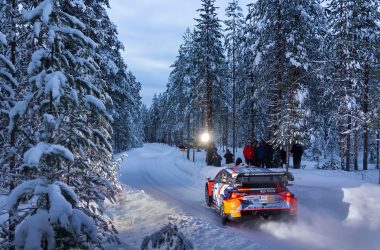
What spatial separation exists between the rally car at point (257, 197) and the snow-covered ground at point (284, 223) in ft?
1.46

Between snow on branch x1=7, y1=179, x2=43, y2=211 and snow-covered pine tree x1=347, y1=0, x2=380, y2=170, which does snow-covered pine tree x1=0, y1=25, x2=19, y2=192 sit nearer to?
snow on branch x1=7, y1=179, x2=43, y2=211

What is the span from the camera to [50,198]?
434 centimetres

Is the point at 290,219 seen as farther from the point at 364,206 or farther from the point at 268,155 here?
the point at 268,155

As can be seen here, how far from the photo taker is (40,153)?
4.28 meters

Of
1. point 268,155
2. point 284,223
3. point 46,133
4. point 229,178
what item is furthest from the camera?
point 268,155

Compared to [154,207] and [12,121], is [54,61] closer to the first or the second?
[12,121]

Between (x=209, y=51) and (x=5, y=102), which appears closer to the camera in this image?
(x=5, y=102)

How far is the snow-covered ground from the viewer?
985 cm

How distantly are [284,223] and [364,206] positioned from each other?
11.9 feet

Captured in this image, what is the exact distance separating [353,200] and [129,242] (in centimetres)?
873

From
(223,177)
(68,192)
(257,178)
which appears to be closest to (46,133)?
(68,192)

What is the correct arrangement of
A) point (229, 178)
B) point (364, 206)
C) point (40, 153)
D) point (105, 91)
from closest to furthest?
point (40, 153) → point (229, 178) → point (364, 206) → point (105, 91)

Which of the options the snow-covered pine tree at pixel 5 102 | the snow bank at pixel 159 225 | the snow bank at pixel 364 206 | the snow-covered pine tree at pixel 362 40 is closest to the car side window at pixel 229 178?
the snow bank at pixel 159 225

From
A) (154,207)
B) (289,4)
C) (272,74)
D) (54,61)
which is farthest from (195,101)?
(54,61)
